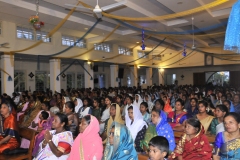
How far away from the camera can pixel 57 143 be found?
9.68 feet

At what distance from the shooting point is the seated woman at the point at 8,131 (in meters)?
3.53

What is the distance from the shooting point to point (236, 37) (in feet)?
7.29

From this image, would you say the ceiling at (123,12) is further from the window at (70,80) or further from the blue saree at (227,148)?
the blue saree at (227,148)

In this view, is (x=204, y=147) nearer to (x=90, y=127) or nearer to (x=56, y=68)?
(x=90, y=127)

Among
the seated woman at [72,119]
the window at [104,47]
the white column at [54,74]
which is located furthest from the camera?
the window at [104,47]

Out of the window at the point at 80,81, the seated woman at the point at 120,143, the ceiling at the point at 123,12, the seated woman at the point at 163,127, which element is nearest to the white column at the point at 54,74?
the ceiling at the point at 123,12

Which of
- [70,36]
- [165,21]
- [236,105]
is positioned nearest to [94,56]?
[70,36]

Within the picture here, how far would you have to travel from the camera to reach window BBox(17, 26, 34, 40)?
10.3m

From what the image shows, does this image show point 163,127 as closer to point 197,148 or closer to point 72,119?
point 197,148

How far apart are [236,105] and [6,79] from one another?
865 cm

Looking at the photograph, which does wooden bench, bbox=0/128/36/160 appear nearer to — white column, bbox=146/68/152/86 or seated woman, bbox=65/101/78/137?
seated woman, bbox=65/101/78/137

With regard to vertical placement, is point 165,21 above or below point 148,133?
above

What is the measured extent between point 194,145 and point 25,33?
9.82 m

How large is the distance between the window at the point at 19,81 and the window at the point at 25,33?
3151 millimetres
